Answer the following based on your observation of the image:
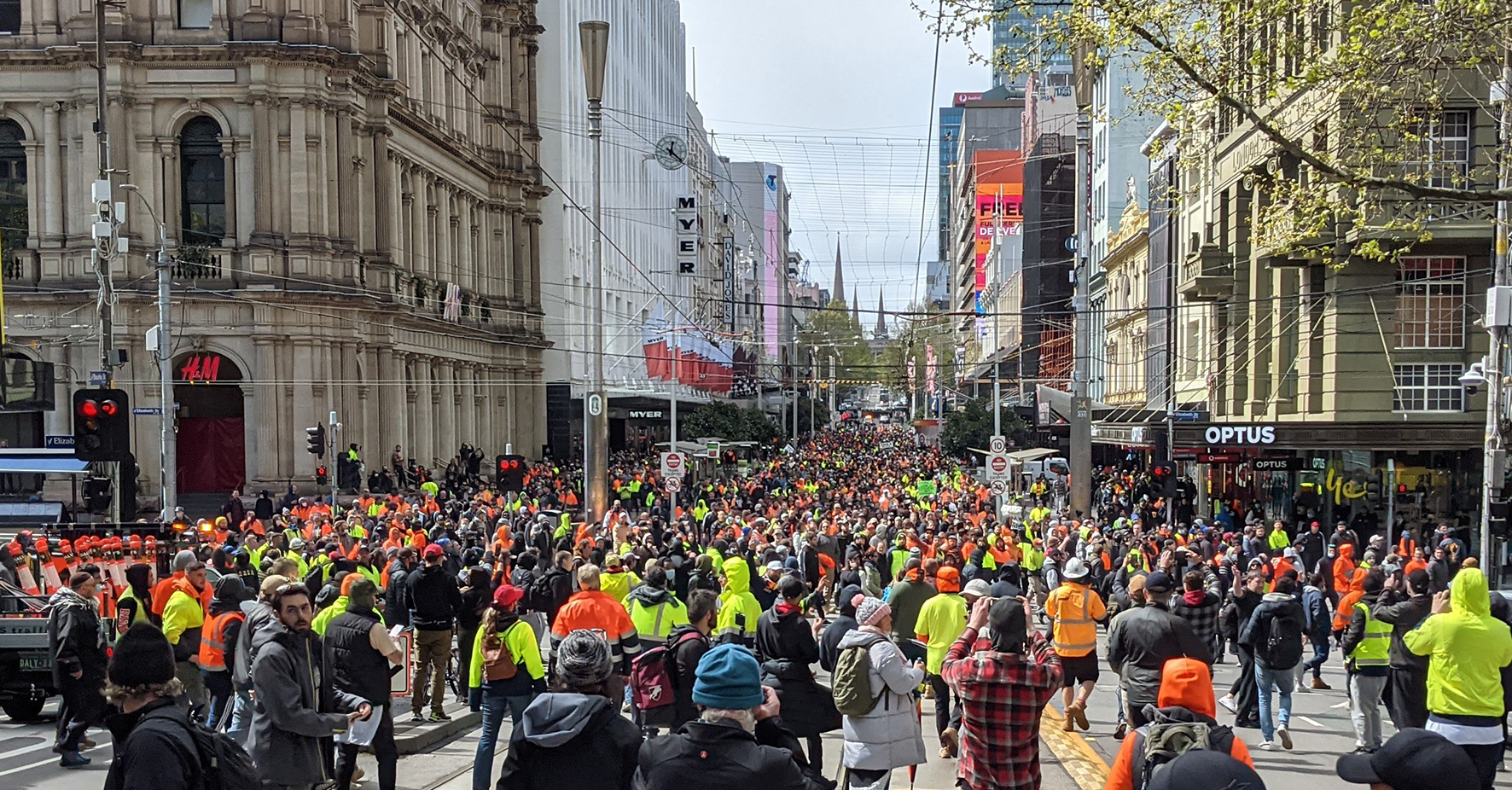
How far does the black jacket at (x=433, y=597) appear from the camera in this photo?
12734mm

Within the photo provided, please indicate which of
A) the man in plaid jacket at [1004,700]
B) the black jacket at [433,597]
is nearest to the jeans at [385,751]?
the black jacket at [433,597]

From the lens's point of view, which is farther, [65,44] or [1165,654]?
[65,44]

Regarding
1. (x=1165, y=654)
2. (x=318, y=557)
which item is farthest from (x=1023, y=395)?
(x=1165, y=654)

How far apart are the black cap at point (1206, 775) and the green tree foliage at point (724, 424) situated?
5986cm

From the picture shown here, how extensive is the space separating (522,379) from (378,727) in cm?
5239

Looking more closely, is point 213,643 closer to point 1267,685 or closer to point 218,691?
point 218,691

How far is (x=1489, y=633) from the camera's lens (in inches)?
334

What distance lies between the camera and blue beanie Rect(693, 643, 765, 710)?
17.8 feet

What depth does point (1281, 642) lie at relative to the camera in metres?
11.6

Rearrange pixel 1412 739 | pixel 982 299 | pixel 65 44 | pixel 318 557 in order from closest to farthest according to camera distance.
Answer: pixel 1412 739 → pixel 318 557 → pixel 65 44 → pixel 982 299

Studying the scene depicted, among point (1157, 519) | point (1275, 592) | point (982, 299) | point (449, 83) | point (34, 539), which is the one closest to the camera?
point (1275, 592)

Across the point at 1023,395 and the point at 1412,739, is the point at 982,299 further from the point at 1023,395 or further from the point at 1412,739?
the point at 1412,739

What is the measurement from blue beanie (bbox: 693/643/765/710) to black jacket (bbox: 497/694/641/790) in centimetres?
39

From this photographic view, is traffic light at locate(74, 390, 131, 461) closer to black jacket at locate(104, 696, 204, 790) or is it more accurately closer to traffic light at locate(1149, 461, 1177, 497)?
black jacket at locate(104, 696, 204, 790)
